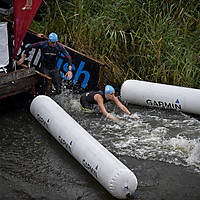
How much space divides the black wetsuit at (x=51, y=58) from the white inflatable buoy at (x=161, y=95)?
1.57 m

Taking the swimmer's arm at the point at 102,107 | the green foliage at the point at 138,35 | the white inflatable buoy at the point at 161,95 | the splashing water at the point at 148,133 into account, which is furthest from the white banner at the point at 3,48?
the white inflatable buoy at the point at 161,95

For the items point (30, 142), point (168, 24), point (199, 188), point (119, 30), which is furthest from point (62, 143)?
point (168, 24)

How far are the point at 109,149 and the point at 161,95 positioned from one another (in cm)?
227

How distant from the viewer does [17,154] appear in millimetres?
7504

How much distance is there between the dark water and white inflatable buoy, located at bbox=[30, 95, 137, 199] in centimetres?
29

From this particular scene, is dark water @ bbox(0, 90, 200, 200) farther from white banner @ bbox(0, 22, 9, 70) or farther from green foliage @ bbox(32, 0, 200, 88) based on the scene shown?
green foliage @ bbox(32, 0, 200, 88)

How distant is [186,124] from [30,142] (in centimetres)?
339

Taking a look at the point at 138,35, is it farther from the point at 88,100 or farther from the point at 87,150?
the point at 87,150

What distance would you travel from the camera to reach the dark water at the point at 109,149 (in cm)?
641

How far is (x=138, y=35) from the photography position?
1070cm

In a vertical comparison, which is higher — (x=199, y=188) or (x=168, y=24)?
(x=168, y=24)

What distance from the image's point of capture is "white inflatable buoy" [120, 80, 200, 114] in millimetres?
9023

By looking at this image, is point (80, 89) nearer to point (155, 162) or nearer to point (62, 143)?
point (62, 143)

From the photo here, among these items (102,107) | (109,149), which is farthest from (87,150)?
(102,107)
